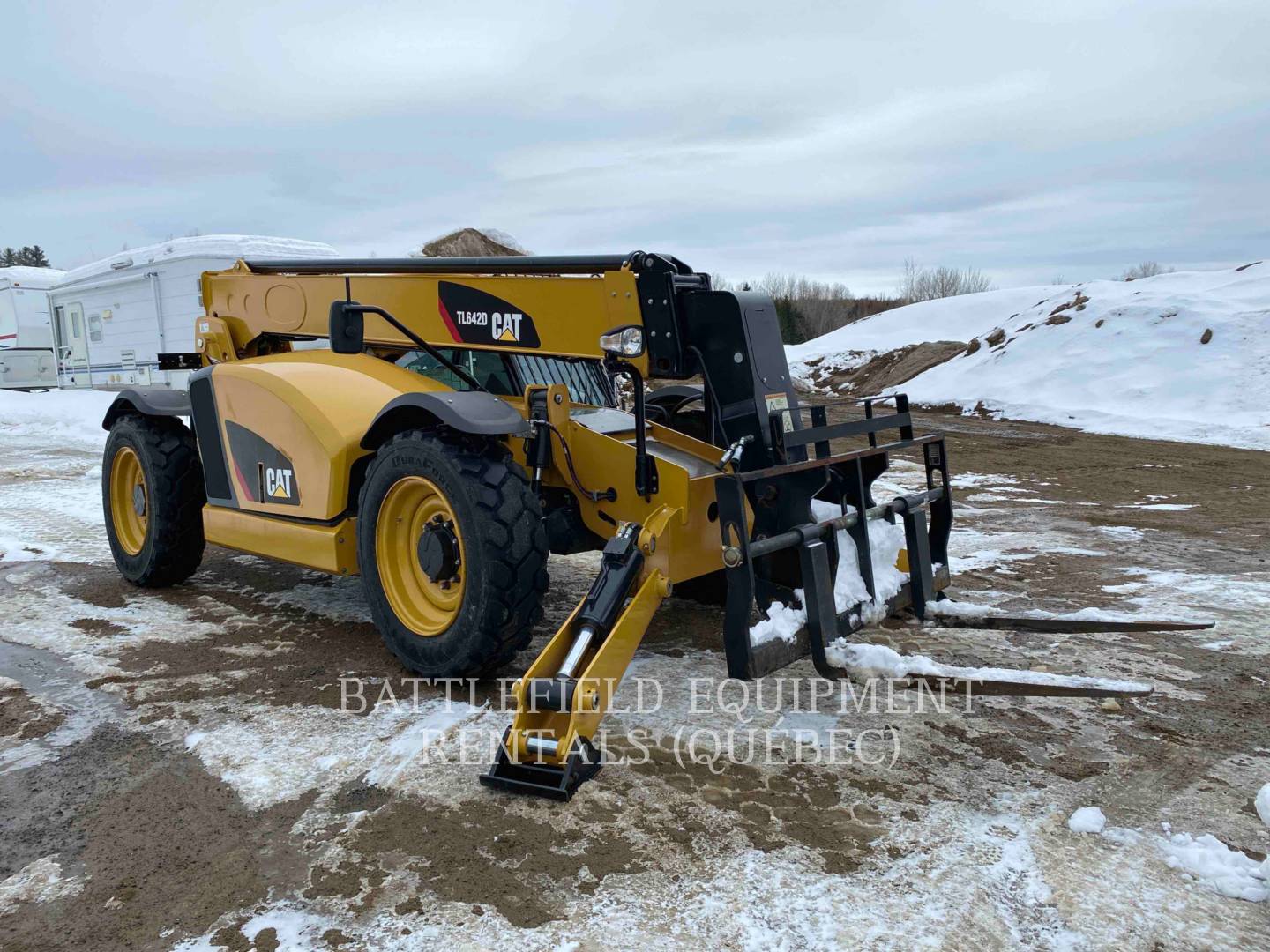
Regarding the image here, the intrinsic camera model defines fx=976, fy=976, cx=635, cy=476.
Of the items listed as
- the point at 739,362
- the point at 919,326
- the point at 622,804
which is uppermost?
the point at 919,326

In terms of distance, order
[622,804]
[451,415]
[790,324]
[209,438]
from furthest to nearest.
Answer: [790,324] → [209,438] → [451,415] → [622,804]

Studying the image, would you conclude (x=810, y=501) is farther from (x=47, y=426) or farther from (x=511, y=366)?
(x=47, y=426)

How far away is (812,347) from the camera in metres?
28.7

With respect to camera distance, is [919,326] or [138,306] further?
[919,326]

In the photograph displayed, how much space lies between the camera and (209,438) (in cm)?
574

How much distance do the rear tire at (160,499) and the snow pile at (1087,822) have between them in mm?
5125

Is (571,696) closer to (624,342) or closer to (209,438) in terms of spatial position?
(624,342)

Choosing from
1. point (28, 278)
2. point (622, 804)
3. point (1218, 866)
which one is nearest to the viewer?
point (1218, 866)

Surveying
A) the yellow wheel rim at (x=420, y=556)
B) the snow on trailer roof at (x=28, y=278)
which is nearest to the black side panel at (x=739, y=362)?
the yellow wheel rim at (x=420, y=556)

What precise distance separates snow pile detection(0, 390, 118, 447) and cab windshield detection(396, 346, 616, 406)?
1160 centimetres

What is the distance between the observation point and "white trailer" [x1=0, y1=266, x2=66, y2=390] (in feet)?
76.8

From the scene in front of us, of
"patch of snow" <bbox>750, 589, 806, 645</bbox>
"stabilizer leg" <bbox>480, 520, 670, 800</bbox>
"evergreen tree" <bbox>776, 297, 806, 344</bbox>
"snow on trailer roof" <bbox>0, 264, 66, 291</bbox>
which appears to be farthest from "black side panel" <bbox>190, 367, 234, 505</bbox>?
"evergreen tree" <bbox>776, 297, 806, 344</bbox>

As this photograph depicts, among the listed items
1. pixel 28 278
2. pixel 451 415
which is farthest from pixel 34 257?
→ pixel 451 415

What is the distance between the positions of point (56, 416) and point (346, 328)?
1497 cm
